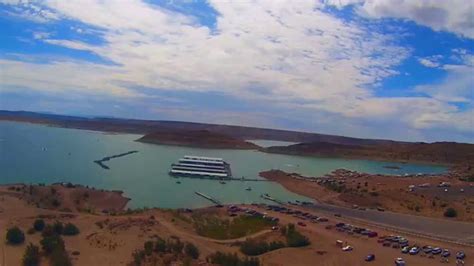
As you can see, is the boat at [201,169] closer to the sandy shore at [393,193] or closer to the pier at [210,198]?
the sandy shore at [393,193]

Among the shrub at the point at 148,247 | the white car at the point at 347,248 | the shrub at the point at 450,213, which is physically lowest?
the shrub at the point at 148,247

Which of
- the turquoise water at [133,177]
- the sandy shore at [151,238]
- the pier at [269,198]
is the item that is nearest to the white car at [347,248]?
the sandy shore at [151,238]

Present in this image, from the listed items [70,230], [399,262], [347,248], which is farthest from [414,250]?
[70,230]

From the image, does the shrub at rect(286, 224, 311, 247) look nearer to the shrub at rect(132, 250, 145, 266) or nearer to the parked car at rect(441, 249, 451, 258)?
the parked car at rect(441, 249, 451, 258)

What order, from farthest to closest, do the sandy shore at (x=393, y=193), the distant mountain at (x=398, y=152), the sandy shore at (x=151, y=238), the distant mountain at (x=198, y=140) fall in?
the distant mountain at (x=198, y=140), the distant mountain at (x=398, y=152), the sandy shore at (x=393, y=193), the sandy shore at (x=151, y=238)

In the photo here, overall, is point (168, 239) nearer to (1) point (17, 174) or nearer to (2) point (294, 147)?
(1) point (17, 174)

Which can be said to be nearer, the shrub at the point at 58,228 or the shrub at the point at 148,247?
the shrub at the point at 148,247

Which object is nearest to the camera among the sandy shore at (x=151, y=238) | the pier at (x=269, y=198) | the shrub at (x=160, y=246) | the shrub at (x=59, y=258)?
the shrub at (x=59, y=258)
